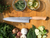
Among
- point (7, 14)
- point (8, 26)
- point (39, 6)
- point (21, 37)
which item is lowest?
point (21, 37)

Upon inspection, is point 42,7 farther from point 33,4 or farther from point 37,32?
point 37,32

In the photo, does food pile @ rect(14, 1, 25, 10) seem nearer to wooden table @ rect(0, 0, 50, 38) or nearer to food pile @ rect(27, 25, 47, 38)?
wooden table @ rect(0, 0, 50, 38)

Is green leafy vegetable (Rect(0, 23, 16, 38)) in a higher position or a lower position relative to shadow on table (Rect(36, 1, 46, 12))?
lower

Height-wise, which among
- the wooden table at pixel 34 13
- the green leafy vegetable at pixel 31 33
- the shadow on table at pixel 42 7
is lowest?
the green leafy vegetable at pixel 31 33

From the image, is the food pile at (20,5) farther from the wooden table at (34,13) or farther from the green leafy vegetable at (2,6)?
the green leafy vegetable at (2,6)

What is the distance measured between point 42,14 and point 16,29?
1.31ft

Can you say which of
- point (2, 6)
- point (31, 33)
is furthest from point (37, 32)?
point (2, 6)

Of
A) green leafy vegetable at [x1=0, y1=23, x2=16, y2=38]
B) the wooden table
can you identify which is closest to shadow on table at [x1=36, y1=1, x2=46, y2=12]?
the wooden table

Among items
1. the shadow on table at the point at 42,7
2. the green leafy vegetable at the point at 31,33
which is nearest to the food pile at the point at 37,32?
the green leafy vegetable at the point at 31,33

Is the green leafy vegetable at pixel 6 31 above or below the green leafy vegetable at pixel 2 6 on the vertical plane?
below

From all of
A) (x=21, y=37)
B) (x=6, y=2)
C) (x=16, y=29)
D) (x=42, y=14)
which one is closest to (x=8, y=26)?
(x=16, y=29)

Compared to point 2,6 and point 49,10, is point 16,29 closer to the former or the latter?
point 2,6

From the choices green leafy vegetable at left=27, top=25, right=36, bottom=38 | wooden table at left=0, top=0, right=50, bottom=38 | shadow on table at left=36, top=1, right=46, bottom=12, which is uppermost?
shadow on table at left=36, top=1, right=46, bottom=12

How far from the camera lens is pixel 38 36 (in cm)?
84
